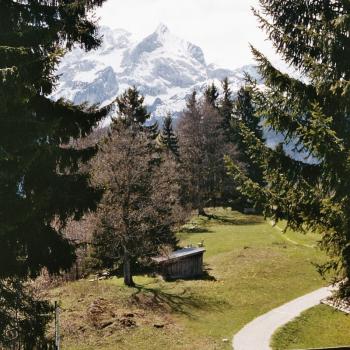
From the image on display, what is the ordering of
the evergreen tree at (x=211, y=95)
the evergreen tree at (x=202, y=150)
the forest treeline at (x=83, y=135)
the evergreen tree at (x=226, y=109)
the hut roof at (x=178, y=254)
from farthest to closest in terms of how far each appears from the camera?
the evergreen tree at (x=226, y=109), the evergreen tree at (x=211, y=95), the evergreen tree at (x=202, y=150), the hut roof at (x=178, y=254), the forest treeline at (x=83, y=135)

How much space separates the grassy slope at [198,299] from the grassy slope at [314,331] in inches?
97.6

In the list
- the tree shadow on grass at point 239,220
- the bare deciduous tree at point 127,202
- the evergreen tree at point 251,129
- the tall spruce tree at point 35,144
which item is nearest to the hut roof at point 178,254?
the bare deciduous tree at point 127,202

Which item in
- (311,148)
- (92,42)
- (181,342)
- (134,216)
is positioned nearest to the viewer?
(311,148)

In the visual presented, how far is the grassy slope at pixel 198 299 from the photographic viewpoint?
24.6 meters

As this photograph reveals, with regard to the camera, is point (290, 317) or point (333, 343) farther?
point (290, 317)

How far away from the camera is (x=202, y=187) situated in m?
65.9

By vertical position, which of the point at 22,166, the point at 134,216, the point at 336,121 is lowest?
the point at 134,216

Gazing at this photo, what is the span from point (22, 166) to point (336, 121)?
8768 mm

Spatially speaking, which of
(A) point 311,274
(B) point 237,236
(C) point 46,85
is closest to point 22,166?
(C) point 46,85

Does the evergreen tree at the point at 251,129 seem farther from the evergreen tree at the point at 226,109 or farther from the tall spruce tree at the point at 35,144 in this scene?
the tall spruce tree at the point at 35,144

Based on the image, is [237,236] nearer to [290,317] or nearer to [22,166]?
[290,317]

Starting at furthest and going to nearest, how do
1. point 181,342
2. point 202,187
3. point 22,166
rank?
point 202,187 → point 181,342 → point 22,166

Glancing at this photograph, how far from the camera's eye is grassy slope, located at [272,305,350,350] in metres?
24.4

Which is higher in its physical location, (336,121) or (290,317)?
(336,121)
